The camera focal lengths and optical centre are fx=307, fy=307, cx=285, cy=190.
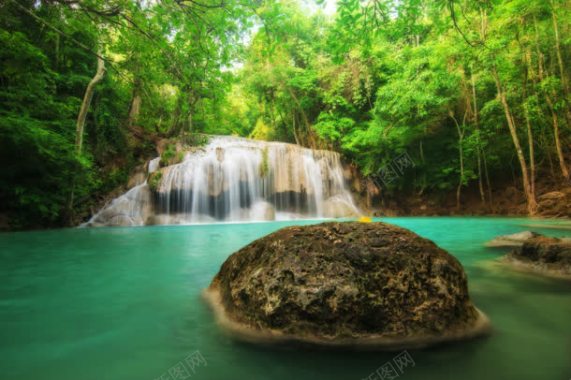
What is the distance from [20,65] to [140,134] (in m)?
9.23

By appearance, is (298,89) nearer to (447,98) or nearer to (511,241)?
(447,98)

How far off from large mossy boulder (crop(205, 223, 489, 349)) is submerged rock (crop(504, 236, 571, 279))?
2044 mm

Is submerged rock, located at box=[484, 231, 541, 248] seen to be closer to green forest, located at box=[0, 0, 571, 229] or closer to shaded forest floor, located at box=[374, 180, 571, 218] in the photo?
green forest, located at box=[0, 0, 571, 229]

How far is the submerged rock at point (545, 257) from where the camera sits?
350cm

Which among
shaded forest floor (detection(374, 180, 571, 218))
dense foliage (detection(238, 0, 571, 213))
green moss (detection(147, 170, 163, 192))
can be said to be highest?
dense foliage (detection(238, 0, 571, 213))

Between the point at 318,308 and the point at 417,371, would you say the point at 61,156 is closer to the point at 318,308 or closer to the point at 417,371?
the point at 318,308

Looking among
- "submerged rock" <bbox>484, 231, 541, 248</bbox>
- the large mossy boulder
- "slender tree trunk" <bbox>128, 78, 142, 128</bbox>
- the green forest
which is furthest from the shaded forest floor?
"slender tree trunk" <bbox>128, 78, 142, 128</bbox>

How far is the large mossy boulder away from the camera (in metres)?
1.98

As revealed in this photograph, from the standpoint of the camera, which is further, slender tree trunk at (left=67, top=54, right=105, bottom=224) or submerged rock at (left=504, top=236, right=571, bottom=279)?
slender tree trunk at (left=67, top=54, right=105, bottom=224)

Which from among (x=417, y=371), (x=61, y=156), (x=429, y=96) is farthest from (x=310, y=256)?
(x=429, y=96)

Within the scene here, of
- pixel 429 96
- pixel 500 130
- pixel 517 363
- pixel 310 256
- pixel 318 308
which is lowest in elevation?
pixel 517 363

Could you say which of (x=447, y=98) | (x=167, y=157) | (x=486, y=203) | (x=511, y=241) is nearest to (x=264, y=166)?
(x=167, y=157)

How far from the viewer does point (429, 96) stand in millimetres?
13547

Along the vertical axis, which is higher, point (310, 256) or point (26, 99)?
point (26, 99)
